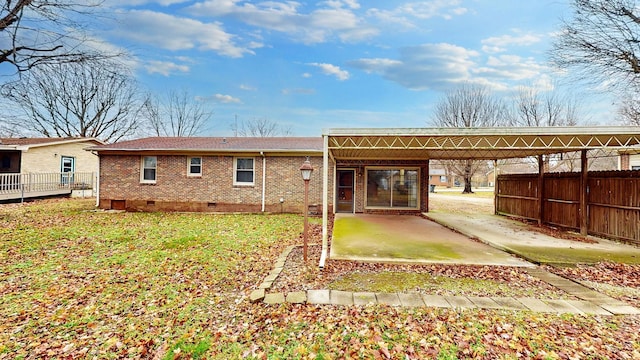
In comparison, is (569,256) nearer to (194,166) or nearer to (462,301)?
(462,301)

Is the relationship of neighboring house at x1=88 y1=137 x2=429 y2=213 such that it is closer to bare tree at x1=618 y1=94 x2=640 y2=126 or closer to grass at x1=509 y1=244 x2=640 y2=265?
grass at x1=509 y1=244 x2=640 y2=265

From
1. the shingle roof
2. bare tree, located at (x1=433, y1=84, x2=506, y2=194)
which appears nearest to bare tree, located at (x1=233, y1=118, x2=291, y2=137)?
bare tree, located at (x1=433, y1=84, x2=506, y2=194)

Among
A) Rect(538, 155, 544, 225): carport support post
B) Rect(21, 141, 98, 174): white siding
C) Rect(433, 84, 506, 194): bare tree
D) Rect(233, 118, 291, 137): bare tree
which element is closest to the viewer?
Rect(538, 155, 544, 225): carport support post

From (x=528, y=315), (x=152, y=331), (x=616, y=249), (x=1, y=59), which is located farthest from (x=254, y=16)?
(x=616, y=249)

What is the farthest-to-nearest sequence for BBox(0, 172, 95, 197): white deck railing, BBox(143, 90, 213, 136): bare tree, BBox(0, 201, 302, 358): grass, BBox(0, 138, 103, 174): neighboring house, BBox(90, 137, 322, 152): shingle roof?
BBox(143, 90, 213, 136): bare tree
BBox(0, 138, 103, 174): neighboring house
BBox(0, 172, 95, 197): white deck railing
BBox(90, 137, 322, 152): shingle roof
BBox(0, 201, 302, 358): grass

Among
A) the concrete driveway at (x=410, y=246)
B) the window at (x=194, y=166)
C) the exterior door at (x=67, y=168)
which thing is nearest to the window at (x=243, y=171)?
the window at (x=194, y=166)

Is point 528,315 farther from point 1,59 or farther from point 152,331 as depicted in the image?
point 1,59

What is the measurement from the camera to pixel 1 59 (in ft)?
30.9

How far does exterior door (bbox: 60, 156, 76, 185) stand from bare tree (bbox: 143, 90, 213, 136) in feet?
40.7

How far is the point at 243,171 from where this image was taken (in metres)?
13.1

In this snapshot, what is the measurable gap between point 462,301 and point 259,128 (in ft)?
114

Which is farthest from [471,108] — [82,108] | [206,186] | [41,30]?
[82,108]

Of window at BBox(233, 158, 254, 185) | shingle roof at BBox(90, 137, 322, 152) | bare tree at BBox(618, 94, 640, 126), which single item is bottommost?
window at BBox(233, 158, 254, 185)

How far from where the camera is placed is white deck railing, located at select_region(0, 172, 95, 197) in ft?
48.3
